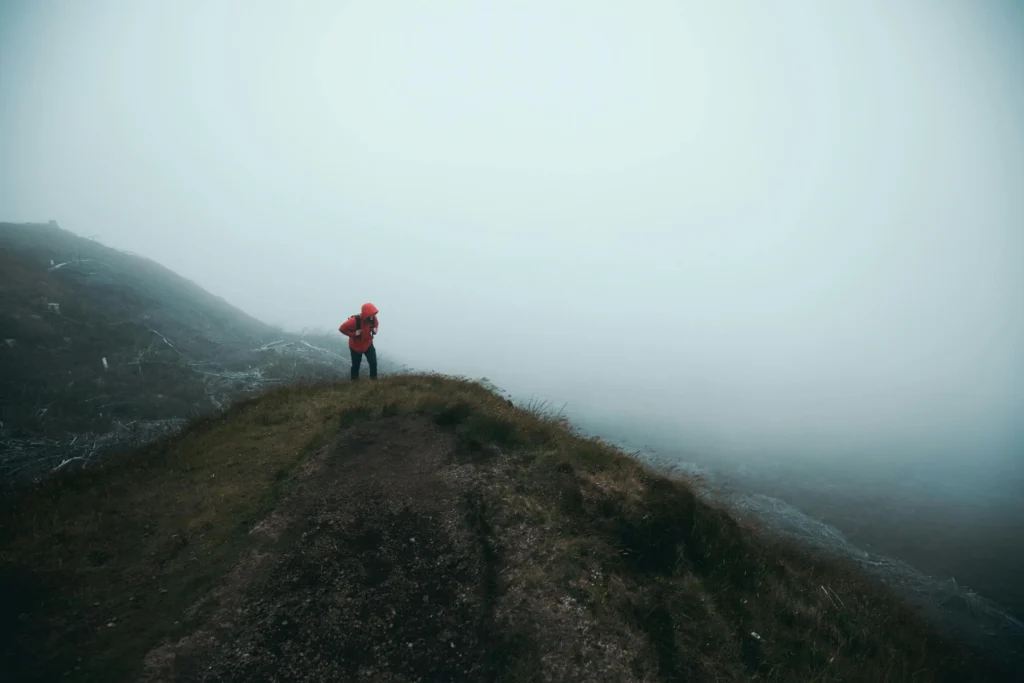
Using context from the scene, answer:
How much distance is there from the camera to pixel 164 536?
278 inches

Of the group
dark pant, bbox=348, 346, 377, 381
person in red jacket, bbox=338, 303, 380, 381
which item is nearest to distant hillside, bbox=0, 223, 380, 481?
dark pant, bbox=348, 346, 377, 381

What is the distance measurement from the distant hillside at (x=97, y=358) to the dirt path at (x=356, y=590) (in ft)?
30.1

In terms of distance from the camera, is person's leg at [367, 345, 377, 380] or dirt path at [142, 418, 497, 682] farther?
person's leg at [367, 345, 377, 380]

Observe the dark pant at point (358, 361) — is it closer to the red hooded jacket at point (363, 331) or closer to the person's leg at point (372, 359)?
the person's leg at point (372, 359)

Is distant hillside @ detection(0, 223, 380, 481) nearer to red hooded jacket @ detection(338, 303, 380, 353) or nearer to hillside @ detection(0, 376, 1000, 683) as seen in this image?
red hooded jacket @ detection(338, 303, 380, 353)

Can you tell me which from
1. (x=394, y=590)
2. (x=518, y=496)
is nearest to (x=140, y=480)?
(x=394, y=590)

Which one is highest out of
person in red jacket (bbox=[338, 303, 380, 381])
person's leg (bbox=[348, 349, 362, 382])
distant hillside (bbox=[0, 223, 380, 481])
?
person in red jacket (bbox=[338, 303, 380, 381])

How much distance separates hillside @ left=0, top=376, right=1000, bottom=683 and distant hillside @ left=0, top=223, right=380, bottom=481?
721 cm

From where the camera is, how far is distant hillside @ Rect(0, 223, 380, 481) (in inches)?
812

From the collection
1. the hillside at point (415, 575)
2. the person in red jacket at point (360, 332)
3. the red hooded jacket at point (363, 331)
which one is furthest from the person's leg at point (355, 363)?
the hillside at point (415, 575)

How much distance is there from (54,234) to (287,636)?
70.7m

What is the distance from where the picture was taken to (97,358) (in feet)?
91.0

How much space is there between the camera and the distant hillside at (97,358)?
20.6m

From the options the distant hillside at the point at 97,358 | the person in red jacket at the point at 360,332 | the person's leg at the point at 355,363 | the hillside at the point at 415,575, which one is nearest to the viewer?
the hillside at the point at 415,575
